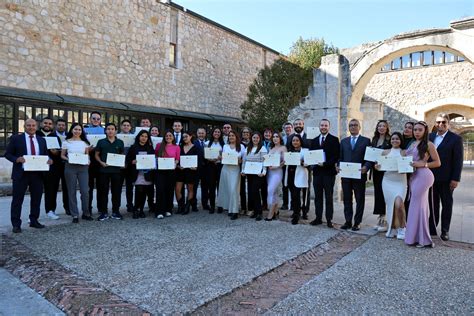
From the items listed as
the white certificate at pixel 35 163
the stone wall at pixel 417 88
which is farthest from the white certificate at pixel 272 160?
the stone wall at pixel 417 88

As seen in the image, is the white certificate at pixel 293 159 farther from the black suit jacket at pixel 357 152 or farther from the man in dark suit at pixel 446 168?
the man in dark suit at pixel 446 168

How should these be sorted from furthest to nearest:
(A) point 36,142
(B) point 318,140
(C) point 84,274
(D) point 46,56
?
(D) point 46,56
(B) point 318,140
(A) point 36,142
(C) point 84,274

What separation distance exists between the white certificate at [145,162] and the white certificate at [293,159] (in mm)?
2638

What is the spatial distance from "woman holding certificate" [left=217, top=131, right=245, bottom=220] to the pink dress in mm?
3216

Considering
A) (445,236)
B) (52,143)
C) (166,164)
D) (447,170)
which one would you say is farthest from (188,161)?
(445,236)

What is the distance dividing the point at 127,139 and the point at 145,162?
35.3 inches

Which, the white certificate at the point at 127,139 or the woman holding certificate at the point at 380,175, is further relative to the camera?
the white certificate at the point at 127,139

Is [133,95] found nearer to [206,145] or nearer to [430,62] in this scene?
[206,145]

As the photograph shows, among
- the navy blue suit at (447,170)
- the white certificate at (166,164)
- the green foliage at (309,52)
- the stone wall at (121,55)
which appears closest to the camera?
the navy blue suit at (447,170)

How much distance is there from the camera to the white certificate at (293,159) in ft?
21.7

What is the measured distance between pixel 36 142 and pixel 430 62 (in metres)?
24.4

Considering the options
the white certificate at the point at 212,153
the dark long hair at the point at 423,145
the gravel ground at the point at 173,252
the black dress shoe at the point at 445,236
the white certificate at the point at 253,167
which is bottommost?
the gravel ground at the point at 173,252

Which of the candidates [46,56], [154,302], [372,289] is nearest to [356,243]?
[372,289]

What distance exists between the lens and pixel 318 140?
653 centimetres
